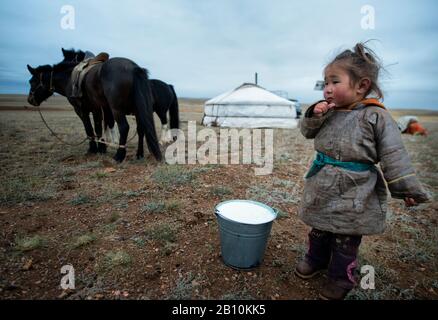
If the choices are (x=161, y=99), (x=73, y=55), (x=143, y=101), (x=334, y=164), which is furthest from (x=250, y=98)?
(x=334, y=164)

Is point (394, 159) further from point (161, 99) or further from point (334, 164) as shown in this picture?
point (161, 99)

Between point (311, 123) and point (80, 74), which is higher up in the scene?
point (80, 74)

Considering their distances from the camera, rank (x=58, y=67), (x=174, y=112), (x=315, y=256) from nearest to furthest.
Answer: (x=315, y=256) < (x=58, y=67) < (x=174, y=112)

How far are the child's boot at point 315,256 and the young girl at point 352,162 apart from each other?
0.20 m

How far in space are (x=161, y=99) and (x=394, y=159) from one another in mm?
5632

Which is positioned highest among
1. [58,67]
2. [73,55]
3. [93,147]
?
[73,55]

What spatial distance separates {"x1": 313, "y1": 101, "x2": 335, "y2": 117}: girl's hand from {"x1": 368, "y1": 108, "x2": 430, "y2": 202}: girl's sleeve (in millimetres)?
233

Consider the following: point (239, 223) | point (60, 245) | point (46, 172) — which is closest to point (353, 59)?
point (239, 223)

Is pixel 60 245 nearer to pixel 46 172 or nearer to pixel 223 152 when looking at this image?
pixel 46 172

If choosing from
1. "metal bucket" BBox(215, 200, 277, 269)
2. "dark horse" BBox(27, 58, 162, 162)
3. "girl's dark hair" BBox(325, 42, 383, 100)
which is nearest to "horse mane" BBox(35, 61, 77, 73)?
"dark horse" BBox(27, 58, 162, 162)

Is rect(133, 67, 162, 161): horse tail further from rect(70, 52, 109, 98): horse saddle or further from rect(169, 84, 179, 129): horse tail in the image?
rect(169, 84, 179, 129): horse tail

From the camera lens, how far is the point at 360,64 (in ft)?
4.84

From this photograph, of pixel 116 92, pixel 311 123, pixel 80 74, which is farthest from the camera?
pixel 80 74
